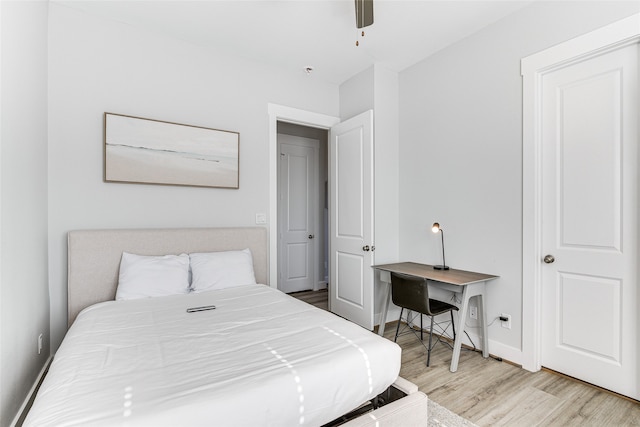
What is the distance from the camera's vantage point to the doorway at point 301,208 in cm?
479

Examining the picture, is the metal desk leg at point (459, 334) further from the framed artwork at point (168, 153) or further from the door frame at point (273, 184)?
the framed artwork at point (168, 153)

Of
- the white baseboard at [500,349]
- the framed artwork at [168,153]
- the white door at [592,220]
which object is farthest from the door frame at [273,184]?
the white door at [592,220]

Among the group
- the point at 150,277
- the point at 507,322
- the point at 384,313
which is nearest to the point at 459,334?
the point at 507,322

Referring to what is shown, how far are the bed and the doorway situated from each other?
2.47 meters

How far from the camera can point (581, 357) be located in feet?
7.27

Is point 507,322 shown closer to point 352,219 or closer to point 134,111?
point 352,219

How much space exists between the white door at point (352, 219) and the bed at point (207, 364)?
123 centimetres

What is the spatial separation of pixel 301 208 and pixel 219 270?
8.09ft

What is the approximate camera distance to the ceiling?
8.02ft

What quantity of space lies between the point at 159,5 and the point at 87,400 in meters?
2.69

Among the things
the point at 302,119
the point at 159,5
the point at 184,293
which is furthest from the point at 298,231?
the point at 159,5

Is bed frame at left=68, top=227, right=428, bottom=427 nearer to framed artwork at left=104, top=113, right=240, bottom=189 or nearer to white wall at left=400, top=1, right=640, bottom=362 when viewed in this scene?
framed artwork at left=104, top=113, right=240, bottom=189

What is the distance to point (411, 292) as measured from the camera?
2596 mm

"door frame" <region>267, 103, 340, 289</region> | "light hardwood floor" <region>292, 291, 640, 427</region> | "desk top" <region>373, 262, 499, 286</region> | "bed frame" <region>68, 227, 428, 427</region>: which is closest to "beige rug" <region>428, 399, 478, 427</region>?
"light hardwood floor" <region>292, 291, 640, 427</region>
